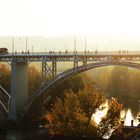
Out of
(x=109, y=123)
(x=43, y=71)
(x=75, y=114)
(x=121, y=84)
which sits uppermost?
(x=43, y=71)

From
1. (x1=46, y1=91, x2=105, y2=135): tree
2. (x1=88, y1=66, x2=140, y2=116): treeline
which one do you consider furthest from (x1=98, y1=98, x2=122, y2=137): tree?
(x1=88, y1=66, x2=140, y2=116): treeline

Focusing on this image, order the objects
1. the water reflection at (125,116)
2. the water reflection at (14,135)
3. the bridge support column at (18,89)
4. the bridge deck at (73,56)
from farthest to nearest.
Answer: the water reflection at (125,116), the bridge support column at (18,89), the water reflection at (14,135), the bridge deck at (73,56)

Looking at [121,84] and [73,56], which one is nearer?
[73,56]

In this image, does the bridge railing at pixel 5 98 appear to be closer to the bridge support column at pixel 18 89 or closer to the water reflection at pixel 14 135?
the bridge support column at pixel 18 89

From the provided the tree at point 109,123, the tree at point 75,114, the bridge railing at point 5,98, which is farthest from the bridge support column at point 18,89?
the tree at point 109,123

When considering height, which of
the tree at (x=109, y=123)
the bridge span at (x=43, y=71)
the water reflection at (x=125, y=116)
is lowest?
the water reflection at (x=125, y=116)

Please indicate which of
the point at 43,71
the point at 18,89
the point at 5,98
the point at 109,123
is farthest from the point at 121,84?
the point at 109,123

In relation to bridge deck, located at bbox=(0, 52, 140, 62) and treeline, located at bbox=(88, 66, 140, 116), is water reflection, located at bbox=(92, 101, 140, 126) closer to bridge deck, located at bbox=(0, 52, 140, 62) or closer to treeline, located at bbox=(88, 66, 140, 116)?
bridge deck, located at bbox=(0, 52, 140, 62)

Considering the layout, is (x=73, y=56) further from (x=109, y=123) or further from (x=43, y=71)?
(x=109, y=123)
